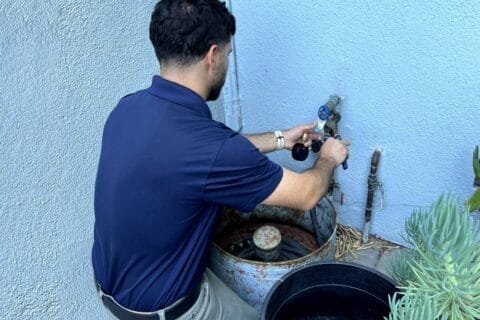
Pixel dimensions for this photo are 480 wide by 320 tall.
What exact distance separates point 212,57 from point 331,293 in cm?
77

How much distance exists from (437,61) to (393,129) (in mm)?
292

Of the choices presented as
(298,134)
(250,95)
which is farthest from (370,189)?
(250,95)

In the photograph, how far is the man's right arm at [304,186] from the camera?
1.11 meters

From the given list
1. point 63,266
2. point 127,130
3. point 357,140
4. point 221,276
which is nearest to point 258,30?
point 357,140

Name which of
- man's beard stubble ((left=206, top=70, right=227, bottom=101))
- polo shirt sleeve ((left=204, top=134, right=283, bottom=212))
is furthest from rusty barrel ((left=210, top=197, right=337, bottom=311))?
man's beard stubble ((left=206, top=70, right=227, bottom=101))

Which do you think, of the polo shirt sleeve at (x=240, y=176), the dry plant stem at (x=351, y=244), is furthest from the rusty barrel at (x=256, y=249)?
the polo shirt sleeve at (x=240, y=176)

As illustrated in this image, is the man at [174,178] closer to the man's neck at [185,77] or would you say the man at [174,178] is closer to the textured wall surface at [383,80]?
the man's neck at [185,77]

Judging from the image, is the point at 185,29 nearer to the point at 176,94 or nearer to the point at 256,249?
the point at 176,94

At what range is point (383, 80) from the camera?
4.92 feet

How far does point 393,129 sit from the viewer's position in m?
1.58

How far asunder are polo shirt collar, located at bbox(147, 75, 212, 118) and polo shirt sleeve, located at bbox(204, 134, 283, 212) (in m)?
0.14

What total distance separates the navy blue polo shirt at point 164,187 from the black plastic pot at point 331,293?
0.27 m

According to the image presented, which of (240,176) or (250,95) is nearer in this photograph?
(240,176)

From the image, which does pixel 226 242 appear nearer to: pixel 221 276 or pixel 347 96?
pixel 221 276
